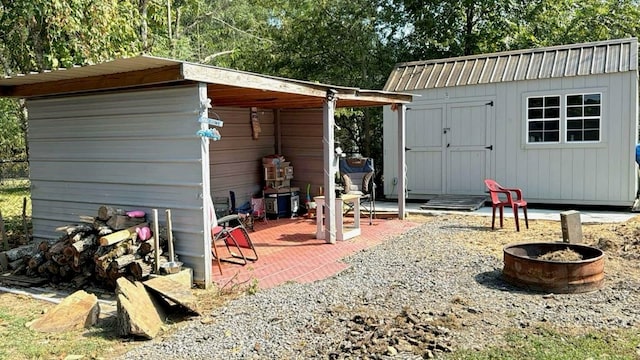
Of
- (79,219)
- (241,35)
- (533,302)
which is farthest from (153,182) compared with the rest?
(241,35)

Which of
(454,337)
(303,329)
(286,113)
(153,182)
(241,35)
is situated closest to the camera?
(454,337)

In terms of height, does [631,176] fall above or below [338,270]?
above

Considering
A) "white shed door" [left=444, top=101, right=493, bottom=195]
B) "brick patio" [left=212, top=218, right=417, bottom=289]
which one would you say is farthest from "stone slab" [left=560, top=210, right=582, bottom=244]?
"white shed door" [left=444, top=101, right=493, bottom=195]

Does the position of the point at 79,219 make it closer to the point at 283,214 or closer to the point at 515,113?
the point at 283,214

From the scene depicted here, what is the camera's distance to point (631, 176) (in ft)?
29.0

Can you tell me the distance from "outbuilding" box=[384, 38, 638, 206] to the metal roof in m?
0.02

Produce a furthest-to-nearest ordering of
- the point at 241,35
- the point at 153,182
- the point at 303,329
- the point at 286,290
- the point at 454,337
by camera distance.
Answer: the point at 241,35
the point at 153,182
the point at 286,290
the point at 303,329
the point at 454,337

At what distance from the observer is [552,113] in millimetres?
9516

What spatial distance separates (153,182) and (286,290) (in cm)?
180

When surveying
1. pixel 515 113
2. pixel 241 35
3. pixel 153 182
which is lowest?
pixel 153 182

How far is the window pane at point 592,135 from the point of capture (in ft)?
29.9

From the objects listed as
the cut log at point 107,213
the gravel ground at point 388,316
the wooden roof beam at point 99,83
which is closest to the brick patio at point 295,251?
the gravel ground at point 388,316

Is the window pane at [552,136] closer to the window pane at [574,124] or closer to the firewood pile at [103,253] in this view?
the window pane at [574,124]

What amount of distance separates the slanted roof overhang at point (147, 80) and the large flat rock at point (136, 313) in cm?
183
